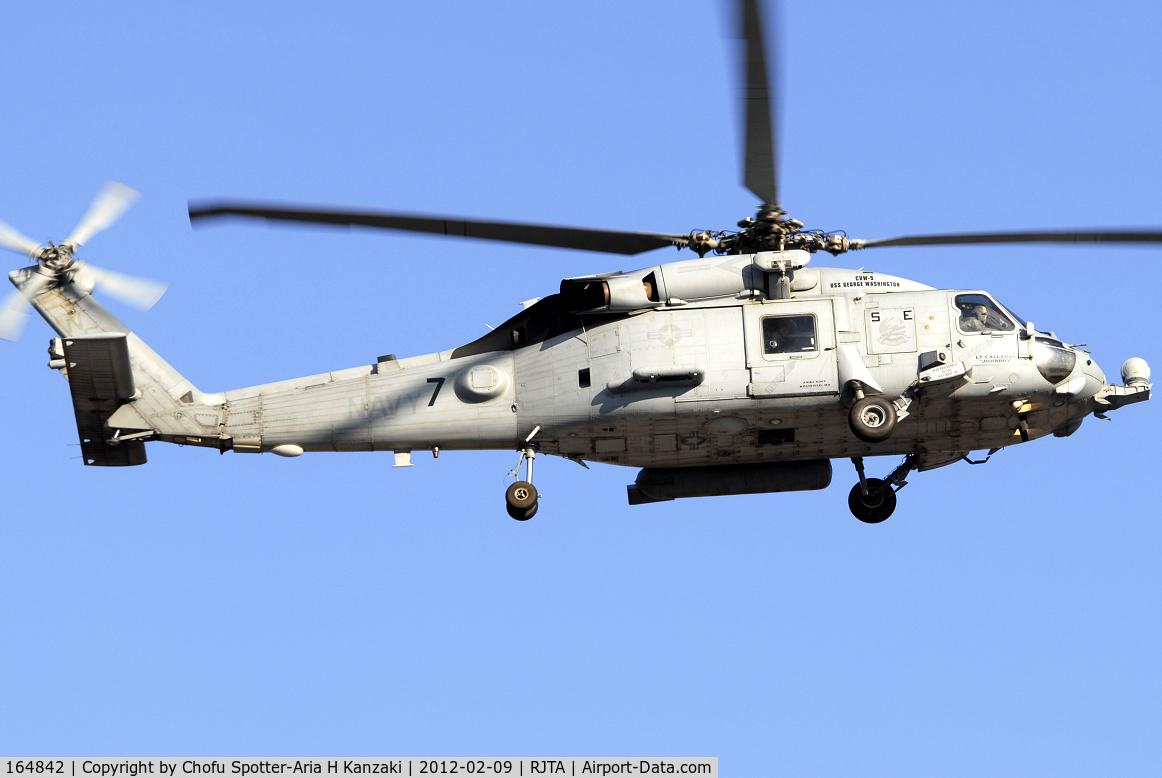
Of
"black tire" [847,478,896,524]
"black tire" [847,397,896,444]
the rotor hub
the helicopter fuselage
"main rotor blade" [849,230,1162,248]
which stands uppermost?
the rotor hub

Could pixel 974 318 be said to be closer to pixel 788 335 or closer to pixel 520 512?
pixel 788 335

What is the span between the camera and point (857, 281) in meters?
24.0

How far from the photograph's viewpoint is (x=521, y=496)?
23.6 metres

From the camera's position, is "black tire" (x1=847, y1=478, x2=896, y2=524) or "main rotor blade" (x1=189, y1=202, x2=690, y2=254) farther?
"black tire" (x1=847, y1=478, x2=896, y2=524)

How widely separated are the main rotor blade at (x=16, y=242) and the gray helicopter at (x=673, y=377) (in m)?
0.04

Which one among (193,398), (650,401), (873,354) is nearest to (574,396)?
(650,401)

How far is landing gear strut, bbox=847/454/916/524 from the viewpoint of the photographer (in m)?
25.3

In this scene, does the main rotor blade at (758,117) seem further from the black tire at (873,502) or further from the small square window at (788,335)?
the black tire at (873,502)

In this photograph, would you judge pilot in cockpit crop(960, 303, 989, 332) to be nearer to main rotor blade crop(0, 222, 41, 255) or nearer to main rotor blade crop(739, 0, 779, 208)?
main rotor blade crop(739, 0, 779, 208)

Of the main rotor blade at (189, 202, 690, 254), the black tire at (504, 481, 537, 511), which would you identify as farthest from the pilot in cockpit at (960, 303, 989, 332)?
the black tire at (504, 481, 537, 511)

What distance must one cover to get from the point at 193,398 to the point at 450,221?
5860 millimetres

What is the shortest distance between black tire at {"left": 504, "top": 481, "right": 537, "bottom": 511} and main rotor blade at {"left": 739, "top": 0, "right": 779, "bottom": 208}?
238 inches

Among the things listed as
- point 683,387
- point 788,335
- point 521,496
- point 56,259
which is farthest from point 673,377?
point 56,259

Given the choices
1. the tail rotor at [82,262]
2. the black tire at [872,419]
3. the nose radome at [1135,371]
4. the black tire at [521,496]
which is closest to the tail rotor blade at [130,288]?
the tail rotor at [82,262]
